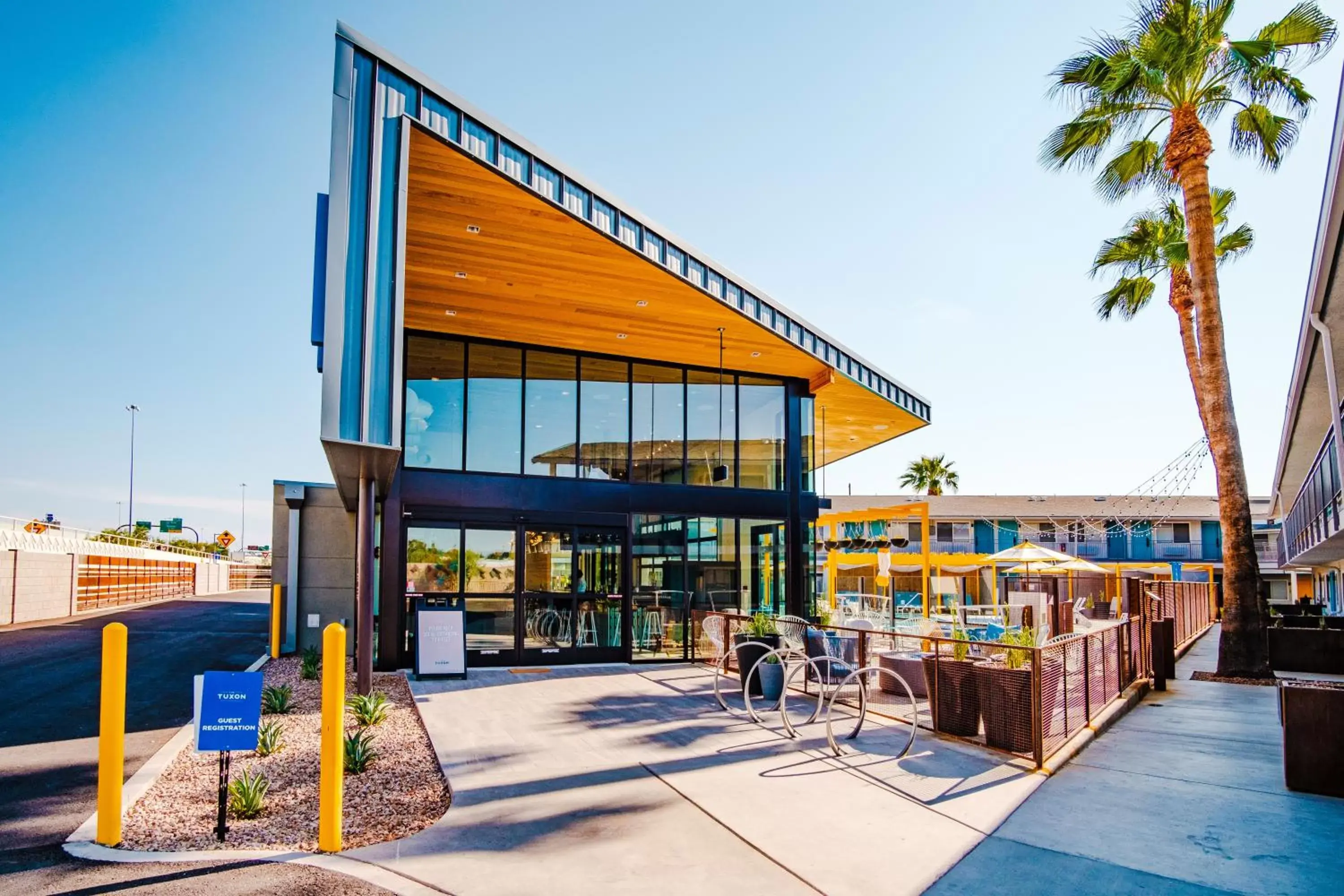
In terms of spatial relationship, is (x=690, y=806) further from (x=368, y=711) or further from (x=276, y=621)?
(x=276, y=621)

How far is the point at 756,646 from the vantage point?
9656 mm

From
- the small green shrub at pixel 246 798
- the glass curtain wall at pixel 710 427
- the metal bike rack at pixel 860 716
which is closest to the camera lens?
the small green shrub at pixel 246 798

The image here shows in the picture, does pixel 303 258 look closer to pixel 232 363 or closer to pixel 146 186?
pixel 146 186

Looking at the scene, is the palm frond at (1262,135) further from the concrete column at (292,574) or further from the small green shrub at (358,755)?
the concrete column at (292,574)

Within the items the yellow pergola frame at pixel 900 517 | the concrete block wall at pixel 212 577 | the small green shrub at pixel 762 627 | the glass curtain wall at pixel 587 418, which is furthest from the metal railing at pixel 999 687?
the concrete block wall at pixel 212 577

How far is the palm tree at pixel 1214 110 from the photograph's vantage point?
1254cm

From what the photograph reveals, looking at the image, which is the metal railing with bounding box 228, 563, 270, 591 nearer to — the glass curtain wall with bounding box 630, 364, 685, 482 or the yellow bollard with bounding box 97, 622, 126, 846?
the glass curtain wall with bounding box 630, 364, 685, 482

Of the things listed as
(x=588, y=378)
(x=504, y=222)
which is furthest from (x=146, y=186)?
(x=504, y=222)

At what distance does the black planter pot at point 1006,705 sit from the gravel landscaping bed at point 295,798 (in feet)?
14.7

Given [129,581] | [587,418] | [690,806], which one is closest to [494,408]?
[587,418]

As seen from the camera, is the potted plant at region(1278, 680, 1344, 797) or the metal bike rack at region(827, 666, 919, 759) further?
the metal bike rack at region(827, 666, 919, 759)

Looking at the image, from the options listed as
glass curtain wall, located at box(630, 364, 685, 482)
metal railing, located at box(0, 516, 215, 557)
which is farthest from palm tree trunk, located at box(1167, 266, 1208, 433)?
metal railing, located at box(0, 516, 215, 557)

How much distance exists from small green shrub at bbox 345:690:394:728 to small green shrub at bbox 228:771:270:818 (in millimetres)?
2398

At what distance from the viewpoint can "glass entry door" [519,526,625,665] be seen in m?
12.7
